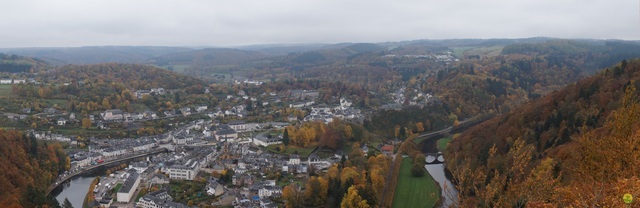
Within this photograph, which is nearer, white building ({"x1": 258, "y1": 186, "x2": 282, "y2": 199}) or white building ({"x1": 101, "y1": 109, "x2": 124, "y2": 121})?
white building ({"x1": 258, "y1": 186, "x2": 282, "y2": 199})

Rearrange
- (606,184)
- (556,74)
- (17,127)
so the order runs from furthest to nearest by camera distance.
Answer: (556,74) < (17,127) < (606,184)

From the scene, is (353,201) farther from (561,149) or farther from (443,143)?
(443,143)

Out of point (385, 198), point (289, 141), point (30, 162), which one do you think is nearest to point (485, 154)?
point (385, 198)

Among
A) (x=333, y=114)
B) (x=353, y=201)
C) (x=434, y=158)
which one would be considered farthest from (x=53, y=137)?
(x=434, y=158)

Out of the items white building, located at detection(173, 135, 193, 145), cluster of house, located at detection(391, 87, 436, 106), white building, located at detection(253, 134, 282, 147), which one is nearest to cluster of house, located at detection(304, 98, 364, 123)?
cluster of house, located at detection(391, 87, 436, 106)

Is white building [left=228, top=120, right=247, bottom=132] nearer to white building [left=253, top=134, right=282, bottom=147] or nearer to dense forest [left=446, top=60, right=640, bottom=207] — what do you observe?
white building [left=253, top=134, right=282, bottom=147]

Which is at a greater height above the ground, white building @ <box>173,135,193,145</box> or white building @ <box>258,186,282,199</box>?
white building @ <box>258,186,282,199</box>

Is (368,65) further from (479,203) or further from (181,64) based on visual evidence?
(479,203)

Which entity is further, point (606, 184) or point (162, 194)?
point (162, 194)
